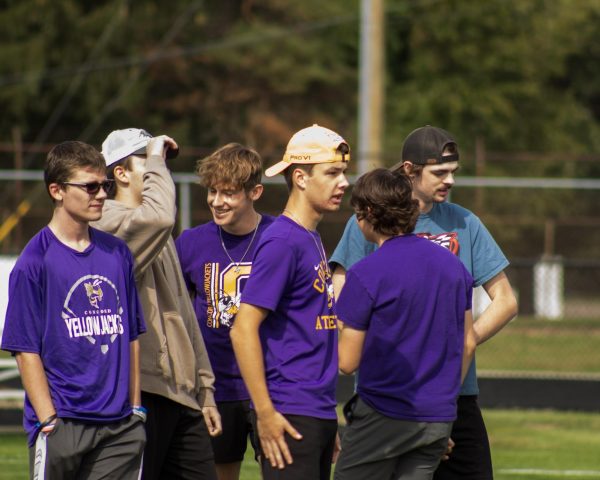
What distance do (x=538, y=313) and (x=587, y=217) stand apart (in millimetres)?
2238

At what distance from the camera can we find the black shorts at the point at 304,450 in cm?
441

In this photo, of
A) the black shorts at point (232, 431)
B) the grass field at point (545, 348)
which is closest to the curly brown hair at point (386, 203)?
the black shorts at point (232, 431)

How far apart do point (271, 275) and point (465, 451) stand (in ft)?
4.72

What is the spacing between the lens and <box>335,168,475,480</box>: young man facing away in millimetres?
4375

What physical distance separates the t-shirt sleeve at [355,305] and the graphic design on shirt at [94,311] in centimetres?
87

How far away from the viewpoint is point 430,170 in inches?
209

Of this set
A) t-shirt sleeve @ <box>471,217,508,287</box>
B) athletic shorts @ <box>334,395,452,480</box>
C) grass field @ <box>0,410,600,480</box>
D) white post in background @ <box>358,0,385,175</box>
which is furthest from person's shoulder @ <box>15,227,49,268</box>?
white post in background @ <box>358,0,385,175</box>

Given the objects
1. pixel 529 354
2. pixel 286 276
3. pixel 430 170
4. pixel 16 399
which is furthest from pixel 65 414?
pixel 529 354

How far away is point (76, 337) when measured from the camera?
175 inches

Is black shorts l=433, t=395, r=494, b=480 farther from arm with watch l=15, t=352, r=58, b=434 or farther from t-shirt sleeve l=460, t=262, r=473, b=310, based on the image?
arm with watch l=15, t=352, r=58, b=434

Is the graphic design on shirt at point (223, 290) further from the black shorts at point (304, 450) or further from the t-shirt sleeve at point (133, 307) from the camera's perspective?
the black shorts at point (304, 450)

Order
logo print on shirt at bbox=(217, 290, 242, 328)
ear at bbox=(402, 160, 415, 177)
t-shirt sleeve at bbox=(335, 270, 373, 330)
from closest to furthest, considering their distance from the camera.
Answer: t-shirt sleeve at bbox=(335, 270, 373, 330)
ear at bbox=(402, 160, 415, 177)
logo print on shirt at bbox=(217, 290, 242, 328)

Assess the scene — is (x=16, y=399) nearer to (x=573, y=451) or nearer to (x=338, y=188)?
(x=573, y=451)

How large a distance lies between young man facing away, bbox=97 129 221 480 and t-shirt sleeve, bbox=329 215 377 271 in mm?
721
